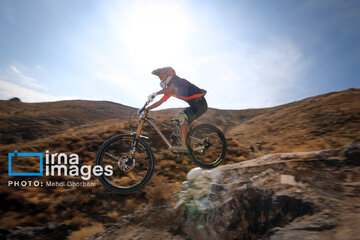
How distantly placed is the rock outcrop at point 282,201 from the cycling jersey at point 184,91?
2336mm

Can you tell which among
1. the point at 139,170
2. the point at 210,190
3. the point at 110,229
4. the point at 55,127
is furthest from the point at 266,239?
the point at 55,127

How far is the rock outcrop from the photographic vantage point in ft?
6.55

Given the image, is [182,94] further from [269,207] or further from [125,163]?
[269,207]

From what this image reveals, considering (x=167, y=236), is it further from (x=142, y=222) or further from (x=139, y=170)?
(x=139, y=170)

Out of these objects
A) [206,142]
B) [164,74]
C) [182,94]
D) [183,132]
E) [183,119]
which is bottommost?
[206,142]

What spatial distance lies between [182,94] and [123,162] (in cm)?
242

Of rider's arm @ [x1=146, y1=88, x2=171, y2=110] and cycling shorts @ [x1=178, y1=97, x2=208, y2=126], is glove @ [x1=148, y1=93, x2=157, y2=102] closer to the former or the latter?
rider's arm @ [x1=146, y1=88, x2=171, y2=110]

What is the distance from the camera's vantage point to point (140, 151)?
455cm

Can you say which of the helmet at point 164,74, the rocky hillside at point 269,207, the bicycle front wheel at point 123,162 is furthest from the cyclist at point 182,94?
the rocky hillside at point 269,207

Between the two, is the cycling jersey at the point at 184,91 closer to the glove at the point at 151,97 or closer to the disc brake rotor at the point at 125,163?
the glove at the point at 151,97

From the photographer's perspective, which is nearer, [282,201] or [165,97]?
[282,201]

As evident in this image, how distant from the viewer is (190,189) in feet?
12.4

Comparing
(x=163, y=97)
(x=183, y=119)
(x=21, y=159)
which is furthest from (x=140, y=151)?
(x=21, y=159)

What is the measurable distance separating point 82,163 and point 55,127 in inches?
1015
